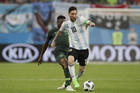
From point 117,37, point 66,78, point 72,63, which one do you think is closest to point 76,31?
point 72,63

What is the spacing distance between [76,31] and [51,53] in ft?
42.2

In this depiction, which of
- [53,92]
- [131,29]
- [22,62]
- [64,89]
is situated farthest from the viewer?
[131,29]

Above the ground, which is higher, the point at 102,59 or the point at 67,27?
the point at 67,27

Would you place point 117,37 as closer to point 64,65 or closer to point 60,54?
point 60,54

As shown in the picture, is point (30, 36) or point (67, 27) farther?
point (30, 36)

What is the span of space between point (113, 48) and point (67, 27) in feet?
44.5

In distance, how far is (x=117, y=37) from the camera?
2731 centimetres

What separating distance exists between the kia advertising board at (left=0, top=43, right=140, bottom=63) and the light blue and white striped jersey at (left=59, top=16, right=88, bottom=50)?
1258 cm

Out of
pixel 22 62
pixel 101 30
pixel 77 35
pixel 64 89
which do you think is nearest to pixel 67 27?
pixel 77 35

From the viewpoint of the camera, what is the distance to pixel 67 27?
12555mm

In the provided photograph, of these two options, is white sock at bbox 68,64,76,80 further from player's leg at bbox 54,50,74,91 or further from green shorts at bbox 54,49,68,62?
green shorts at bbox 54,49,68,62

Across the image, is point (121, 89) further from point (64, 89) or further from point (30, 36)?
point (30, 36)

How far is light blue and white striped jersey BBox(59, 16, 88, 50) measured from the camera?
12516mm

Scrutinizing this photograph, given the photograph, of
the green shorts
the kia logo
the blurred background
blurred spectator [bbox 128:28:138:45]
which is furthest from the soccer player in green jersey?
blurred spectator [bbox 128:28:138:45]
